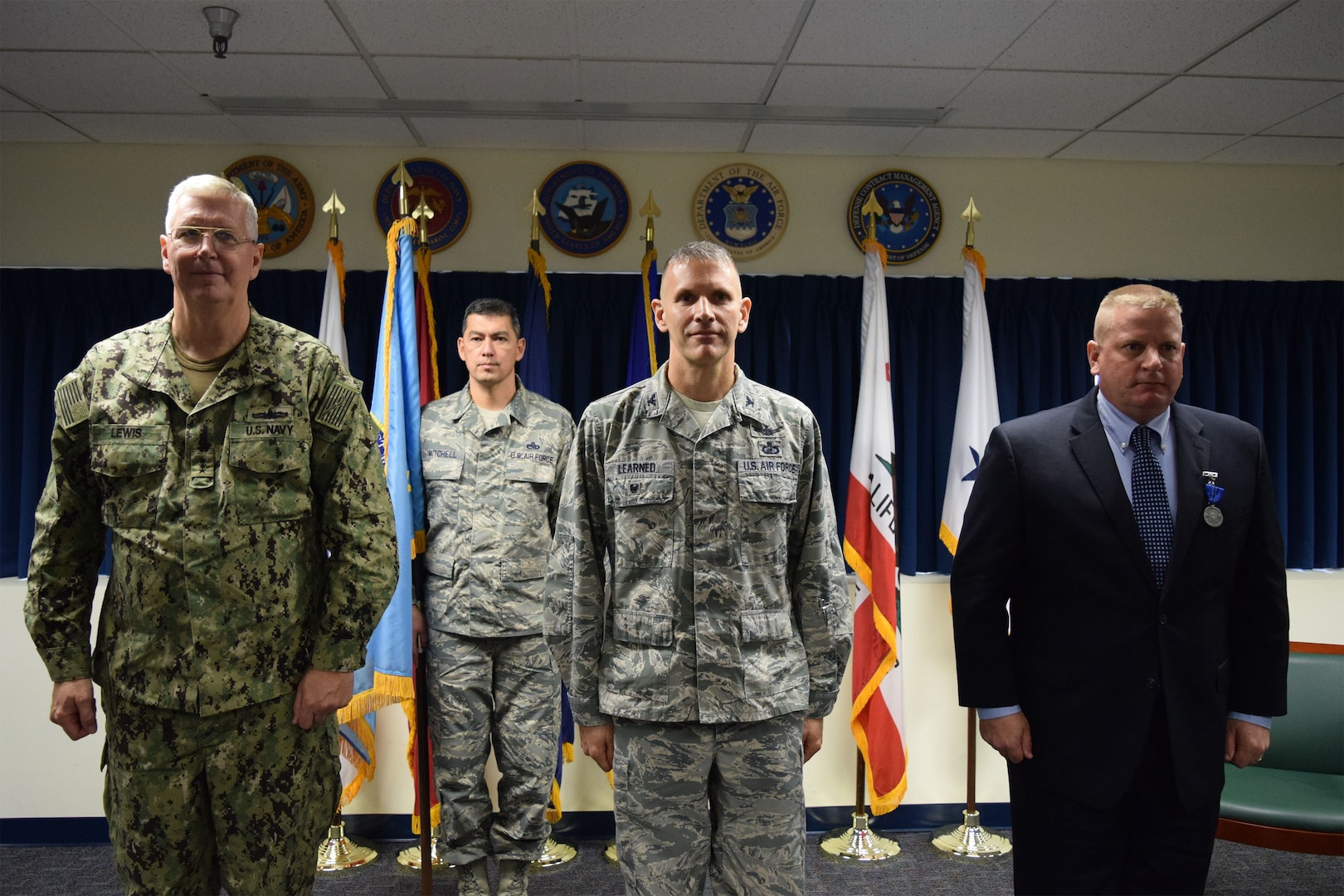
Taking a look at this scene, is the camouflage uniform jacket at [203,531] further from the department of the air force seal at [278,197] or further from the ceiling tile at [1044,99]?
the ceiling tile at [1044,99]

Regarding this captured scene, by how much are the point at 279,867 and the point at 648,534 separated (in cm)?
96

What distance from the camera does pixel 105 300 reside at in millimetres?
3705

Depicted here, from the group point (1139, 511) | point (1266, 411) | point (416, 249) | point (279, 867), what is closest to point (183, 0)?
point (416, 249)

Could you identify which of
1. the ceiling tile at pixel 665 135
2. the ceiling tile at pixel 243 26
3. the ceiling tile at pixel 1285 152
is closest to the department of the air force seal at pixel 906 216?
the ceiling tile at pixel 665 135

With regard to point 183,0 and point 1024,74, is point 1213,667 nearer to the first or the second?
point 1024,74

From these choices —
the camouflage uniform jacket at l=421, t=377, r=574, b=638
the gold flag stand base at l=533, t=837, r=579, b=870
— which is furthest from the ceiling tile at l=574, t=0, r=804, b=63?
the gold flag stand base at l=533, t=837, r=579, b=870

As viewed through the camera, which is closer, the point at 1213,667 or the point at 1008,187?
the point at 1213,667

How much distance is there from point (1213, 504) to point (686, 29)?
6.54ft

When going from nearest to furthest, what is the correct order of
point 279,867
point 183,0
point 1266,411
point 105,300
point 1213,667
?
point 279,867 → point 1213,667 → point 183,0 → point 105,300 → point 1266,411

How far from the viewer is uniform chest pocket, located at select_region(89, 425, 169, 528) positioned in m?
1.76

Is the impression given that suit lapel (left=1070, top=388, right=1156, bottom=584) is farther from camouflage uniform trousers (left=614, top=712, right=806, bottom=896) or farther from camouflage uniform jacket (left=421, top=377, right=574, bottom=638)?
camouflage uniform jacket (left=421, top=377, right=574, bottom=638)

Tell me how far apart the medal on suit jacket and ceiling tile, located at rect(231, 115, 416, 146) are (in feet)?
9.86

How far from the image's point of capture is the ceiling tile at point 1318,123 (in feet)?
11.2

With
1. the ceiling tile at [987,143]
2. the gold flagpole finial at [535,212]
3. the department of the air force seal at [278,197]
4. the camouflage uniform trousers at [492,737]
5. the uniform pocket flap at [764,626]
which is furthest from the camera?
the department of the air force seal at [278,197]
